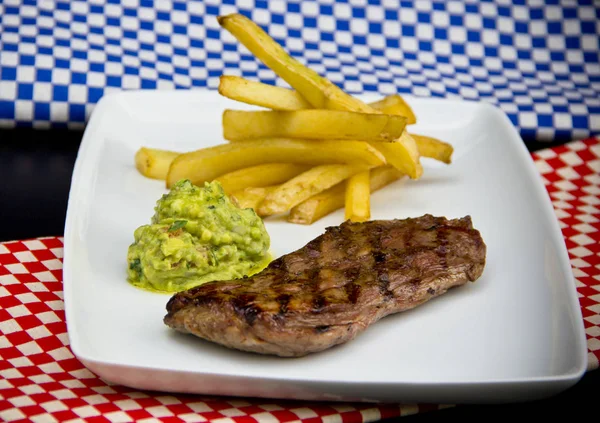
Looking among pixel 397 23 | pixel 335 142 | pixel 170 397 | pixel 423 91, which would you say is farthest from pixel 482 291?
pixel 397 23

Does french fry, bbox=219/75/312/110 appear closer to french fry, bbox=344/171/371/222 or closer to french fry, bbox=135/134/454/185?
french fry, bbox=135/134/454/185

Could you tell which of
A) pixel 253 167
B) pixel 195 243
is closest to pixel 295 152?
pixel 253 167

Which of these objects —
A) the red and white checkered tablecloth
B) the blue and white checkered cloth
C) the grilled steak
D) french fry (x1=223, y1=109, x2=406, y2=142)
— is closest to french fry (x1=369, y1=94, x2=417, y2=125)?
french fry (x1=223, y1=109, x2=406, y2=142)

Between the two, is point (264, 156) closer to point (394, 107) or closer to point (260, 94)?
point (260, 94)

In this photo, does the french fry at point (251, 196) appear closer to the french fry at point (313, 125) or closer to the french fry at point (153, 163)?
the french fry at point (313, 125)

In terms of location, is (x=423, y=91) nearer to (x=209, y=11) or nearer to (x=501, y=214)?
(x=209, y=11)

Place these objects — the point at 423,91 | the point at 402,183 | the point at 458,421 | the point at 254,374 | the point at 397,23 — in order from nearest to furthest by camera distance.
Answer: the point at 254,374
the point at 458,421
the point at 402,183
the point at 423,91
the point at 397,23
